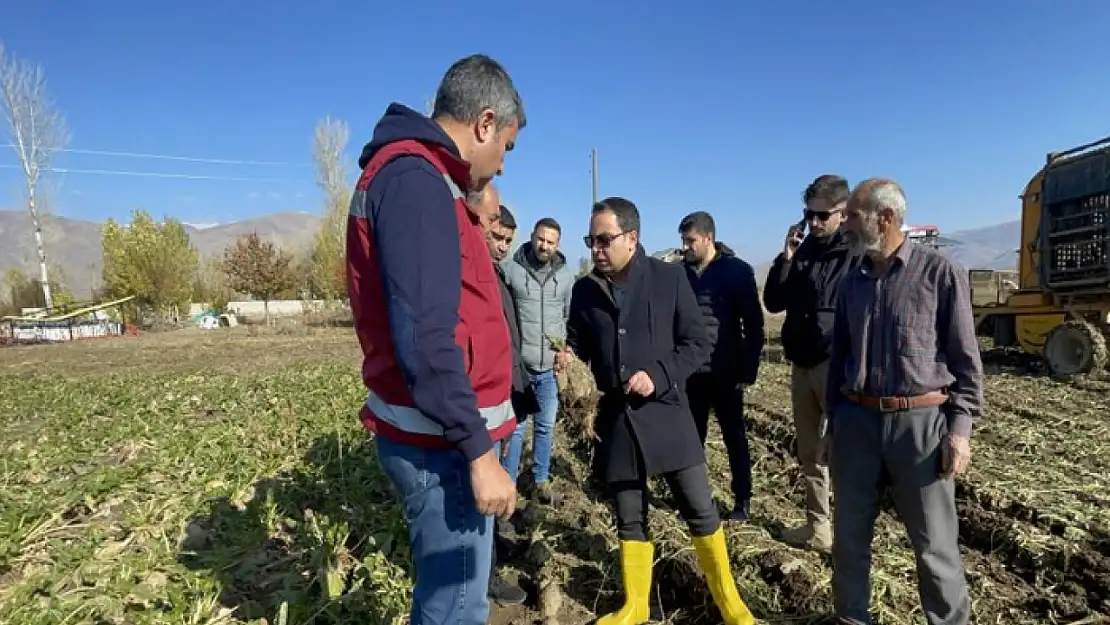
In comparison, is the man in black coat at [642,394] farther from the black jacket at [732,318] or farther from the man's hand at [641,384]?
the black jacket at [732,318]

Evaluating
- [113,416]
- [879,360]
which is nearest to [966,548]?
[879,360]

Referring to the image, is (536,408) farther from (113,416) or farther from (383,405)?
(113,416)

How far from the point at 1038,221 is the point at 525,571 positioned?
10675 mm

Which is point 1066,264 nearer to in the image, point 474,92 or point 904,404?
point 904,404

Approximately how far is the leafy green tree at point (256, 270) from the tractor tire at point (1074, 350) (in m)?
33.2

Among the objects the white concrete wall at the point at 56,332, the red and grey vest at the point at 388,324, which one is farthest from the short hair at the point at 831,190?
the white concrete wall at the point at 56,332

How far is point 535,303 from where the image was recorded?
453cm

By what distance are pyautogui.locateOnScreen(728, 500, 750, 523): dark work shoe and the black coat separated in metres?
1.35

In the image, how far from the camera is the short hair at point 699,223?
435 centimetres

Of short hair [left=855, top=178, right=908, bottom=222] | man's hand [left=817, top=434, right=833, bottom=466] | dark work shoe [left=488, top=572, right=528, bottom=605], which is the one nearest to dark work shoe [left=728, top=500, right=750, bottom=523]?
man's hand [left=817, top=434, right=833, bottom=466]

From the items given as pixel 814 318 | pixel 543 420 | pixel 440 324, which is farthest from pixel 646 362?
Answer: pixel 543 420

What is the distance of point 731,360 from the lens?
4.26 m

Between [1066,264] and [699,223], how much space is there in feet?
28.7

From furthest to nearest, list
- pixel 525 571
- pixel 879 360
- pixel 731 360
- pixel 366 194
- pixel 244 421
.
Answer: pixel 244 421 < pixel 731 360 < pixel 525 571 < pixel 879 360 < pixel 366 194
